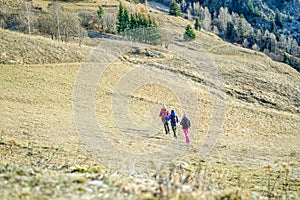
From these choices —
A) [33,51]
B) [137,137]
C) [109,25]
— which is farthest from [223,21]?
[137,137]

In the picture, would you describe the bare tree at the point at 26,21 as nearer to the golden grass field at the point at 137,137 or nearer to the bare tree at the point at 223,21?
the golden grass field at the point at 137,137

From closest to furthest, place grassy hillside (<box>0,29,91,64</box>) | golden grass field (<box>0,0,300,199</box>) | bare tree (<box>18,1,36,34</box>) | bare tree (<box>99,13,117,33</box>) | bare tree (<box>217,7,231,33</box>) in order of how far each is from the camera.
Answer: golden grass field (<box>0,0,300,199</box>) < grassy hillside (<box>0,29,91,64</box>) < bare tree (<box>18,1,36,34</box>) < bare tree (<box>99,13,117,33</box>) < bare tree (<box>217,7,231,33</box>)

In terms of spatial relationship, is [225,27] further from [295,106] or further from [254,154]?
[254,154]

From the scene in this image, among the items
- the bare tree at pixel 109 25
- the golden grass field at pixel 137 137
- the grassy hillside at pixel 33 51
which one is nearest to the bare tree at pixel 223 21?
the bare tree at pixel 109 25

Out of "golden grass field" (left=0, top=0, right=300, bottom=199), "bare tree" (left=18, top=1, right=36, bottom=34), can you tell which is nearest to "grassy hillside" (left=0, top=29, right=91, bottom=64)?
"golden grass field" (left=0, top=0, right=300, bottom=199)

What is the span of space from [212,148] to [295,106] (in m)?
37.9

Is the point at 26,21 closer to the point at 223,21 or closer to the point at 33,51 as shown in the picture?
the point at 33,51

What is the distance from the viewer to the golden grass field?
706cm

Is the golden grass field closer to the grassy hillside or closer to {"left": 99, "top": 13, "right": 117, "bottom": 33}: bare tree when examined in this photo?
the grassy hillside

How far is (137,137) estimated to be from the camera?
69.3 ft

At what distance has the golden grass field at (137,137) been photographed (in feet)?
23.2

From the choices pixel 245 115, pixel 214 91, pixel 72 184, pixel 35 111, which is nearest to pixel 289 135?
pixel 245 115

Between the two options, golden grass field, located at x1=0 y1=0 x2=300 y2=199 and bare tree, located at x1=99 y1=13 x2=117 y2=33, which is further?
bare tree, located at x1=99 y1=13 x2=117 y2=33

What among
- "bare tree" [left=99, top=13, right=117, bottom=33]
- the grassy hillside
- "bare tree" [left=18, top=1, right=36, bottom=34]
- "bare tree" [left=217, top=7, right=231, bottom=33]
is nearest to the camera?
the grassy hillside
